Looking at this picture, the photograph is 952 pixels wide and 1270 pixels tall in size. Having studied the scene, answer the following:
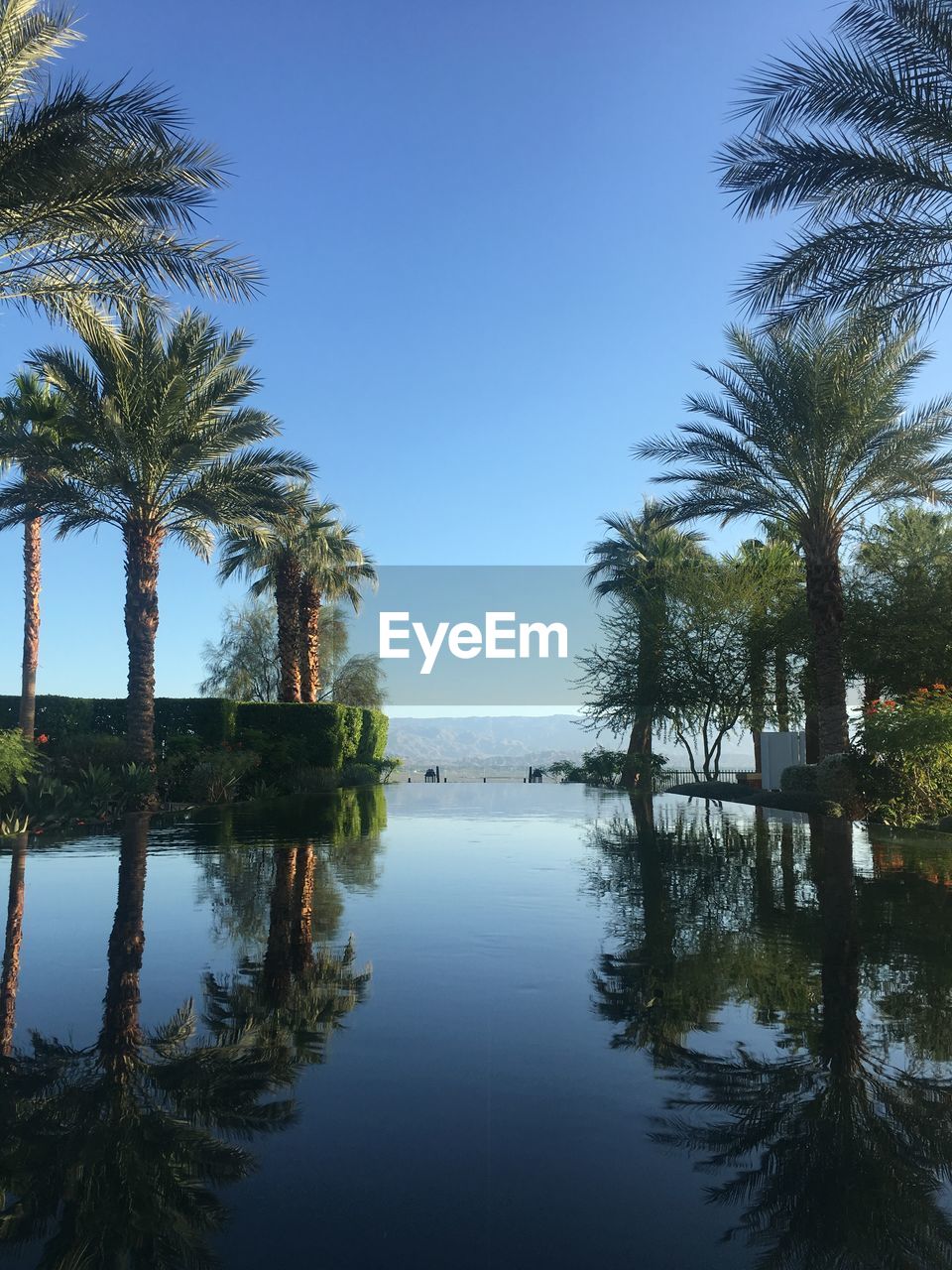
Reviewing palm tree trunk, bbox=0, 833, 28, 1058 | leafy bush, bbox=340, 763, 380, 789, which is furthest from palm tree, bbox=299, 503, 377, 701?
palm tree trunk, bbox=0, 833, 28, 1058

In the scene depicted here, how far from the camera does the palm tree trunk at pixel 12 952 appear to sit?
16.4 ft

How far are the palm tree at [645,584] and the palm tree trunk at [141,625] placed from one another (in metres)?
12.2

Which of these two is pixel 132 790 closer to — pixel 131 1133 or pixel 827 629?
pixel 827 629

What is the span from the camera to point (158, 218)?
14.1 m

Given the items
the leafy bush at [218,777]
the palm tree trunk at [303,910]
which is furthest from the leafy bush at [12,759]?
the palm tree trunk at [303,910]

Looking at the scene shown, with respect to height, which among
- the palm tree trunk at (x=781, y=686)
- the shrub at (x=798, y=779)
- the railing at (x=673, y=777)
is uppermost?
the palm tree trunk at (x=781, y=686)

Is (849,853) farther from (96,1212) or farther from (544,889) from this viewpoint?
(96,1212)

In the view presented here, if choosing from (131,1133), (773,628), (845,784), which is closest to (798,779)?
(845,784)

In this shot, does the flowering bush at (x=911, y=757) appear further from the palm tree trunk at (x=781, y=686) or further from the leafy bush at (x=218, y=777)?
the leafy bush at (x=218, y=777)

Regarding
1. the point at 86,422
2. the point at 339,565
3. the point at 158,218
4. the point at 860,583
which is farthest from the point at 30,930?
the point at 339,565

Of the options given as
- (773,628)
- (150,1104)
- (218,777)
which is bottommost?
(150,1104)

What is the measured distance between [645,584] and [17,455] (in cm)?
2177

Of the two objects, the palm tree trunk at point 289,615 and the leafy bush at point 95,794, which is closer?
the leafy bush at point 95,794

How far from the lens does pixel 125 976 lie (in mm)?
6109
